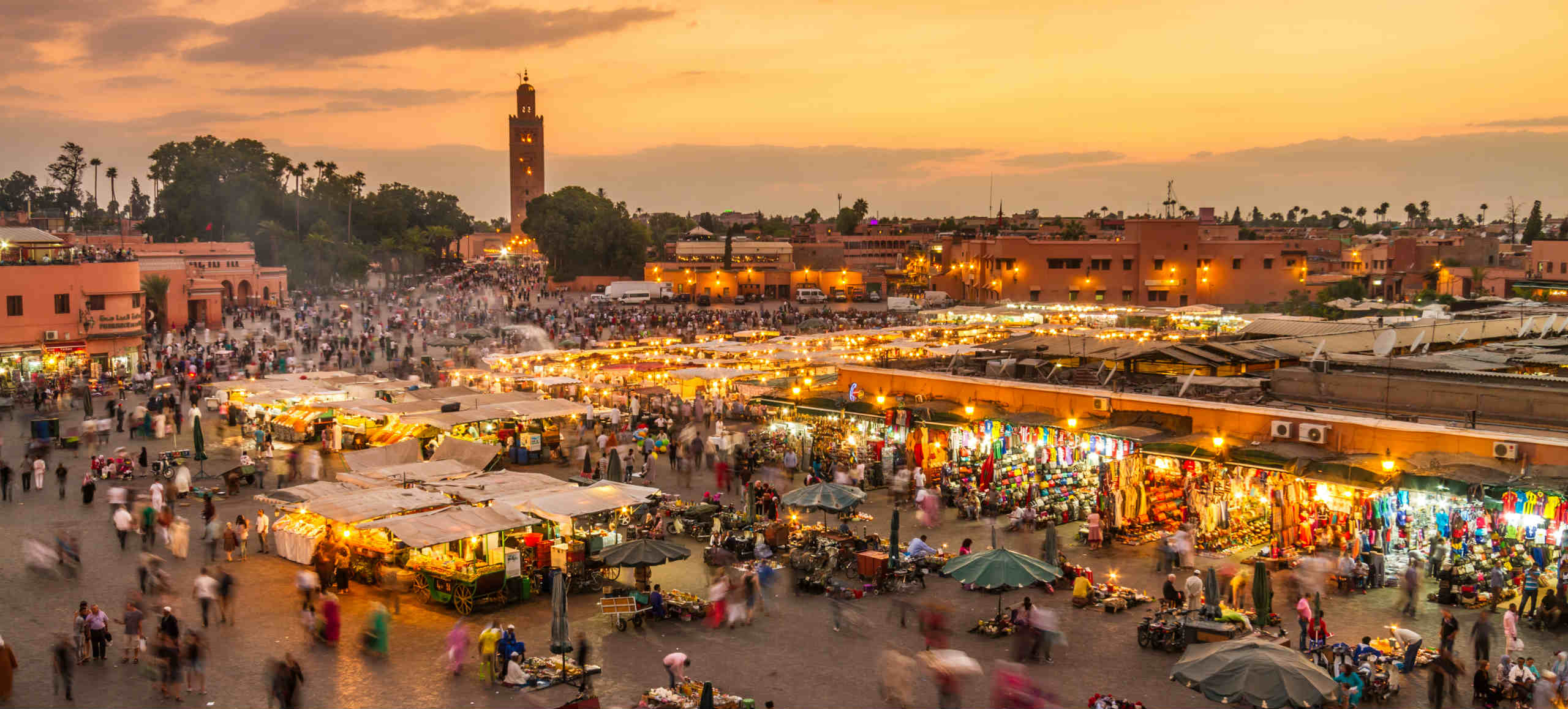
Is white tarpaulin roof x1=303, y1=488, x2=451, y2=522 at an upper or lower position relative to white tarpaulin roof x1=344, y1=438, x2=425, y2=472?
upper

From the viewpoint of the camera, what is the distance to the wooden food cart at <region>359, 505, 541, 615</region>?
46.5 ft

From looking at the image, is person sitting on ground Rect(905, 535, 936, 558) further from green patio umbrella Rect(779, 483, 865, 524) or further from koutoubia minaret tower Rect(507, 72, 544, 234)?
koutoubia minaret tower Rect(507, 72, 544, 234)

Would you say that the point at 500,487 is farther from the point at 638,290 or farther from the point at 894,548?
the point at 638,290

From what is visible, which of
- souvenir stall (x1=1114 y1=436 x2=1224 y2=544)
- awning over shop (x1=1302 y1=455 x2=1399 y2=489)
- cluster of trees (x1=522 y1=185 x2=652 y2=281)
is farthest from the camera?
cluster of trees (x1=522 y1=185 x2=652 y2=281)

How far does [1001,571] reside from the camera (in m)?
13.4

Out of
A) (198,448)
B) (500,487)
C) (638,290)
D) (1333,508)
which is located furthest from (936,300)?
(500,487)

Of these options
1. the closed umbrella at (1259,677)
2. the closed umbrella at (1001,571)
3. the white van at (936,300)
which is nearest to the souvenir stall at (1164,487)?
the closed umbrella at (1001,571)

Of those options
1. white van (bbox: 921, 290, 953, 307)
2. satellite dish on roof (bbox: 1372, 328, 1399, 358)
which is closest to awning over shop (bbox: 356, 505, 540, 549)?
satellite dish on roof (bbox: 1372, 328, 1399, 358)

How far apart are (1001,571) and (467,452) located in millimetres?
10828

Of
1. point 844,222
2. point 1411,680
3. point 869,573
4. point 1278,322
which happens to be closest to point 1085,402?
point 869,573

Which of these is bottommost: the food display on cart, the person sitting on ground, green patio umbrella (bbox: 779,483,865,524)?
the food display on cart

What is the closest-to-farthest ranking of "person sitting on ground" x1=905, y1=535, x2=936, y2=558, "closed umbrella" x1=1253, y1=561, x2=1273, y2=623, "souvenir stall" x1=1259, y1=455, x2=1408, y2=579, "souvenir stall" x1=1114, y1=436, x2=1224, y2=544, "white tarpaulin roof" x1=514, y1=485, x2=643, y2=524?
"closed umbrella" x1=1253, y1=561, x2=1273, y2=623
"souvenir stall" x1=1259, y1=455, x2=1408, y2=579
"white tarpaulin roof" x1=514, y1=485, x2=643, y2=524
"person sitting on ground" x1=905, y1=535, x2=936, y2=558
"souvenir stall" x1=1114, y1=436, x2=1224, y2=544

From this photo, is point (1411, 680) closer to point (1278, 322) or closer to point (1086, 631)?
point (1086, 631)

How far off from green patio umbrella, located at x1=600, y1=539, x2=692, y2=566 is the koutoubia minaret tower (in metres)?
146
